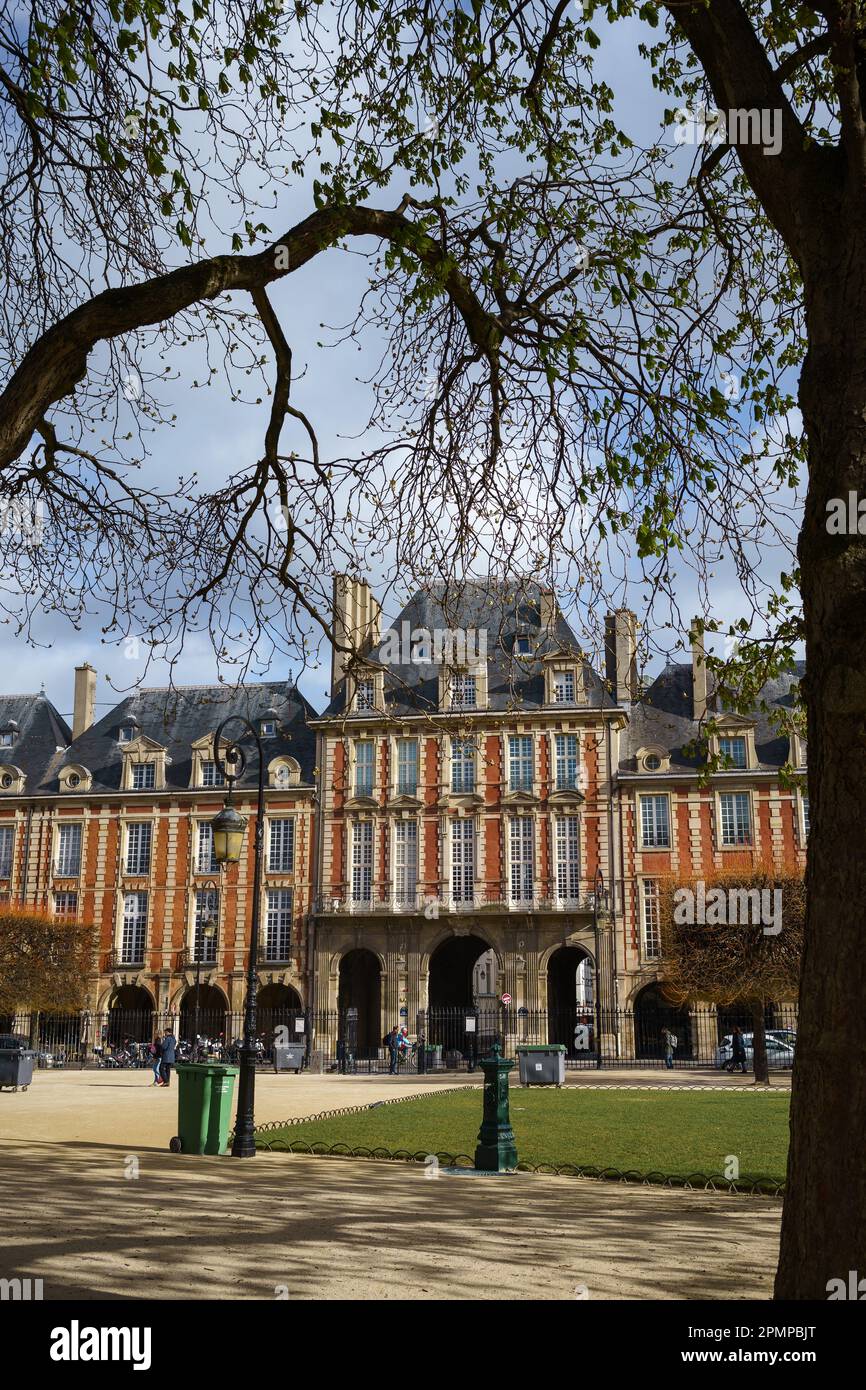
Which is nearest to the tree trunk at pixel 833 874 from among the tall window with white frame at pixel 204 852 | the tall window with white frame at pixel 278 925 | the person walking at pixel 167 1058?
the person walking at pixel 167 1058

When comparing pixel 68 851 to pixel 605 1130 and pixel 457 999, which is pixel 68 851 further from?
pixel 605 1130

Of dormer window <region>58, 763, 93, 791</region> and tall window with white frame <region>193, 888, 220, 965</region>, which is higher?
dormer window <region>58, 763, 93, 791</region>

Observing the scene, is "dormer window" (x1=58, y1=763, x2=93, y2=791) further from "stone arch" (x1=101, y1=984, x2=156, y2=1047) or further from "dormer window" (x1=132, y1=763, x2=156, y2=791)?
"stone arch" (x1=101, y1=984, x2=156, y2=1047)

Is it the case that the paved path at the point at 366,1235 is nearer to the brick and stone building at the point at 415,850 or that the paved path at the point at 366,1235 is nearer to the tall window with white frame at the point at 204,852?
the brick and stone building at the point at 415,850

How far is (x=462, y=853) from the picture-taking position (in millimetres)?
44125

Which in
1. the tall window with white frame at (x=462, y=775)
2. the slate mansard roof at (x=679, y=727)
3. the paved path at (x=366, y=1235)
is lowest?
the paved path at (x=366, y=1235)

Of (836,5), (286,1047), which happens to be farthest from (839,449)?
(286,1047)

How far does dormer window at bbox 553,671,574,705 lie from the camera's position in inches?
1727

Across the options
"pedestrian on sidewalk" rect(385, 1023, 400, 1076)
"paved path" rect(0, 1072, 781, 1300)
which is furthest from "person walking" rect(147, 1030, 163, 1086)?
"paved path" rect(0, 1072, 781, 1300)

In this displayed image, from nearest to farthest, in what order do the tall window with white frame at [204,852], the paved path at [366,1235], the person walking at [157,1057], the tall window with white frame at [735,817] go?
the paved path at [366,1235], the person walking at [157,1057], the tall window with white frame at [735,817], the tall window with white frame at [204,852]

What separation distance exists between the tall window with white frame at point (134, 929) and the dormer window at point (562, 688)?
16.8 metres

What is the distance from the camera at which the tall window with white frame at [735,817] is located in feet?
139

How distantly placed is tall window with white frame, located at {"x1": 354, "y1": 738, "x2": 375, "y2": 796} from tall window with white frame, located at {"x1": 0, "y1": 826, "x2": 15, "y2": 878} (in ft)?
44.8
